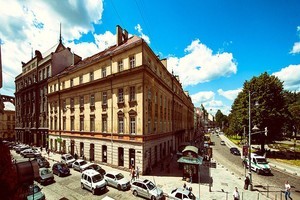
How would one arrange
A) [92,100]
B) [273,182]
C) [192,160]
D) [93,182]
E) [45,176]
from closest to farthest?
[93,182] < [45,176] < [192,160] < [273,182] < [92,100]

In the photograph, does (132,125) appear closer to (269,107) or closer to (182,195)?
(182,195)

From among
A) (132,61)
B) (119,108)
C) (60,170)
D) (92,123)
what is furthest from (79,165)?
(132,61)

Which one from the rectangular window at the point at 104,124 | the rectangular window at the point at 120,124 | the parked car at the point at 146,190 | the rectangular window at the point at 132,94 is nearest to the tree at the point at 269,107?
the rectangular window at the point at 132,94

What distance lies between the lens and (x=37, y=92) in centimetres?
4988

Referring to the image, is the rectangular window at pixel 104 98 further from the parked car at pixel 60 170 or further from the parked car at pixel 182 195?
the parked car at pixel 182 195

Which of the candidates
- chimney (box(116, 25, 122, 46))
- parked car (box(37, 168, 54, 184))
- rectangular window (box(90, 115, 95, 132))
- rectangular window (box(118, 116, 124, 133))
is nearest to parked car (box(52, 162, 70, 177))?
parked car (box(37, 168, 54, 184))

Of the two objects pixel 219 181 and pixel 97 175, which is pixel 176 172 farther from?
pixel 97 175

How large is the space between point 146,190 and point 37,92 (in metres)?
47.0

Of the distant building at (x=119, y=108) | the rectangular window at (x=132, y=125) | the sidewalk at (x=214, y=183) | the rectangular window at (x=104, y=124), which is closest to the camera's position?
the sidewalk at (x=214, y=183)

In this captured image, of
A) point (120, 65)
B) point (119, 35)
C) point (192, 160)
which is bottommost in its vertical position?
point (192, 160)

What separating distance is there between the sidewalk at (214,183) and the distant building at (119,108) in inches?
102

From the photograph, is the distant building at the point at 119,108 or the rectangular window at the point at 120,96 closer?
the distant building at the point at 119,108

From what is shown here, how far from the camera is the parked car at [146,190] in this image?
16.7 metres

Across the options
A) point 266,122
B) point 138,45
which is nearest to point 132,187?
point 138,45
